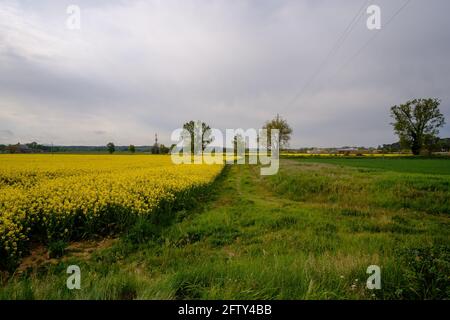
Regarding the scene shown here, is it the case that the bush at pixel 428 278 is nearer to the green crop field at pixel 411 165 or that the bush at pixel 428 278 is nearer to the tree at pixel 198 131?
the green crop field at pixel 411 165

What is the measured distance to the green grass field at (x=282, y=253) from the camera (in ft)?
8.05

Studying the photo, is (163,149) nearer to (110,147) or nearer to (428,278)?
(110,147)

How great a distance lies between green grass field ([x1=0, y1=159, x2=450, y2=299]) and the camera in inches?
96.6

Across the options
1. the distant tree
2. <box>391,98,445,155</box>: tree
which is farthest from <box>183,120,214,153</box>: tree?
<box>391,98,445,155</box>: tree

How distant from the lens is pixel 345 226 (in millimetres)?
7047

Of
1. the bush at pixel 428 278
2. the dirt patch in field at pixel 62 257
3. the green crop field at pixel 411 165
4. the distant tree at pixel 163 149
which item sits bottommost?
the dirt patch in field at pixel 62 257

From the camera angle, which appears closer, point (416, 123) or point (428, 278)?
point (428, 278)

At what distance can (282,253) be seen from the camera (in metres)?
4.81

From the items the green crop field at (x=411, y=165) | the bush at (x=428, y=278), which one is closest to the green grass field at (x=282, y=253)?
the bush at (x=428, y=278)

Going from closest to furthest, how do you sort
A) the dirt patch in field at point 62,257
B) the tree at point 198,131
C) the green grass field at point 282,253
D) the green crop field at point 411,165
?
1. the green grass field at point 282,253
2. the dirt patch in field at point 62,257
3. the green crop field at point 411,165
4. the tree at point 198,131

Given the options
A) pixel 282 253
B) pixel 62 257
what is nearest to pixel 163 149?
pixel 62 257

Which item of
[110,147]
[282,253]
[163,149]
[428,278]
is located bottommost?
[282,253]
